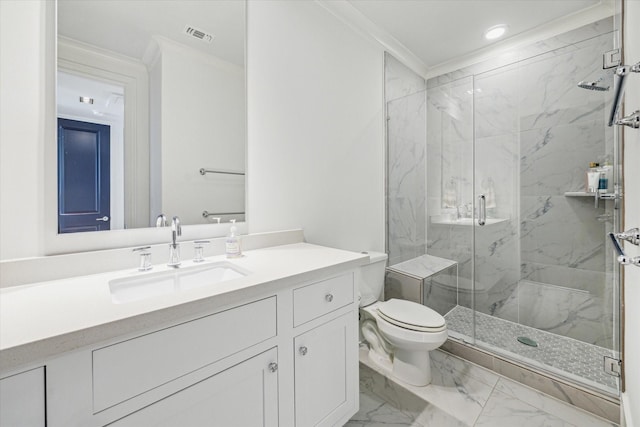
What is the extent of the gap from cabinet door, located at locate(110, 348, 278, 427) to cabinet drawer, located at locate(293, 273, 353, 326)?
0.54ft

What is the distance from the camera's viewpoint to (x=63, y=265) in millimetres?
958

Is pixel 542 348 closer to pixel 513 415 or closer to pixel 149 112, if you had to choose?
pixel 513 415

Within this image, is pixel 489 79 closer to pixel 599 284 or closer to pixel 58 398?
pixel 599 284

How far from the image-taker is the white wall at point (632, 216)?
3.22 feet

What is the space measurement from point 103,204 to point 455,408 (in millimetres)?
1962

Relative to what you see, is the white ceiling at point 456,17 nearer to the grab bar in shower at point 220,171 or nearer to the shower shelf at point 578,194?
the shower shelf at point 578,194

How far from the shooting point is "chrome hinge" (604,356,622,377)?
4.68 ft

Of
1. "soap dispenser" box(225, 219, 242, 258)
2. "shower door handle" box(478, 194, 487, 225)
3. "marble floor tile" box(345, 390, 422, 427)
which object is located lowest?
"marble floor tile" box(345, 390, 422, 427)

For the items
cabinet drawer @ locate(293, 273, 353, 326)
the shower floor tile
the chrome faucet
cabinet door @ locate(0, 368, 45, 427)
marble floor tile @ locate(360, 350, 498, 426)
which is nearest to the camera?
cabinet door @ locate(0, 368, 45, 427)

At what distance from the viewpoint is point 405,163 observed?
2.51 m

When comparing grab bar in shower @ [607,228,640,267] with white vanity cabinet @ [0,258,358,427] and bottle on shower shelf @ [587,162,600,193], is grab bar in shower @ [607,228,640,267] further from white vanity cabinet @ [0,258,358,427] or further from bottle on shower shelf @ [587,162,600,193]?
bottle on shower shelf @ [587,162,600,193]

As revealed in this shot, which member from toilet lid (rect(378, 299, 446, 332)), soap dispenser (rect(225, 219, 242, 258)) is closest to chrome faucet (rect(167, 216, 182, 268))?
soap dispenser (rect(225, 219, 242, 258))

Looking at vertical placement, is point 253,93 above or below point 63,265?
above

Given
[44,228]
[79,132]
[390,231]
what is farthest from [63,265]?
[390,231]
